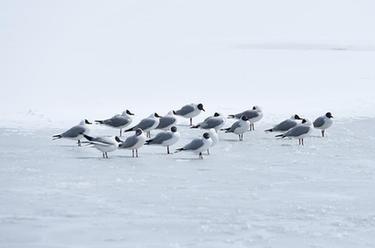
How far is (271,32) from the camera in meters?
32.5

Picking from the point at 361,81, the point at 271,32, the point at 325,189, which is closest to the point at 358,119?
the point at 361,81

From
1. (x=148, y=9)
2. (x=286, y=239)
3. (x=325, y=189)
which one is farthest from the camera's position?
(x=148, y=9)

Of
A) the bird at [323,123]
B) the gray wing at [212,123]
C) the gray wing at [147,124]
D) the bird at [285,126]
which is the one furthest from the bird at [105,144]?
the bird at [323,123]

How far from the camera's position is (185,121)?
58.7 feet

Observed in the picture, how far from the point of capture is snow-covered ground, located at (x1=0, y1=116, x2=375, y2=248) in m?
8.70

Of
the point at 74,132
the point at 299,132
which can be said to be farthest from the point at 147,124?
the point at 299,132

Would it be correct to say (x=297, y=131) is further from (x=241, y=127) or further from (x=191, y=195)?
(x=191, y=195)

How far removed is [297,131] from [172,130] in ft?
7.18

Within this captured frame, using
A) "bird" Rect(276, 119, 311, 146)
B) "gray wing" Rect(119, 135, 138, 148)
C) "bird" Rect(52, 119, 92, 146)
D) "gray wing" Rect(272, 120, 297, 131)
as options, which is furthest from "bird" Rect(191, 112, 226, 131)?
"gray wing" Rect(119, 135, 138, 148)

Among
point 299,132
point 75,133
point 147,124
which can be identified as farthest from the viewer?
point 147,124

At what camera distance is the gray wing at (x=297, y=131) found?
15117 mm

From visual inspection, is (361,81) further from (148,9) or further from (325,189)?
(148,9)

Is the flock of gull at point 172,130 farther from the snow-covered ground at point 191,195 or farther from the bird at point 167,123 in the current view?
the snow-covered ground at point 191,195

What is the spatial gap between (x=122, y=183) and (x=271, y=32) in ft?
71.0
